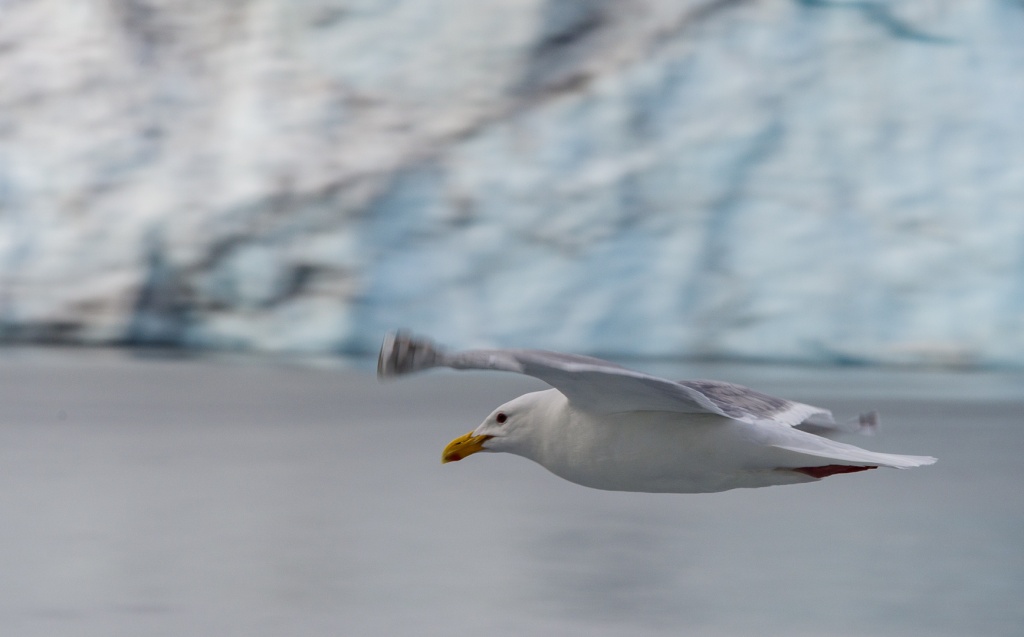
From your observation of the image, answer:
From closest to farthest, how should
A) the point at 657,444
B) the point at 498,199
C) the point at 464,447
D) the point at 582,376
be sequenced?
1. the point at 582,376
2. the point at 657,444
3. the point at 464,447
4. the point at 498,199

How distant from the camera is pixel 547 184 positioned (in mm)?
5453

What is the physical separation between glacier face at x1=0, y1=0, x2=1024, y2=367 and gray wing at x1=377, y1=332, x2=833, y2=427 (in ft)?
12.0

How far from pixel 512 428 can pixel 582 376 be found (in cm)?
21

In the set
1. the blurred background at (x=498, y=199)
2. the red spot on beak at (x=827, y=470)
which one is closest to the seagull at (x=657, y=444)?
the red spot on beak at (x=827, y=470)

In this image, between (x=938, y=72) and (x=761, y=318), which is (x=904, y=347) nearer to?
(x=761, y=318)

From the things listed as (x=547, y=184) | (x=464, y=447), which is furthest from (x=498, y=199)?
(x=464, y=447)

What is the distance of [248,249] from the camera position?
5.64 metres

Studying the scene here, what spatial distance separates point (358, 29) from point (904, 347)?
2778 mm

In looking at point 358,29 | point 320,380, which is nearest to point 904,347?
point 320,380

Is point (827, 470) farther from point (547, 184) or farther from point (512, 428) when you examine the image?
point (547, 184)

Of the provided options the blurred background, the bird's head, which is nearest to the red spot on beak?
the bird's head

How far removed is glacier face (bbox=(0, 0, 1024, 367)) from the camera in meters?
5.25

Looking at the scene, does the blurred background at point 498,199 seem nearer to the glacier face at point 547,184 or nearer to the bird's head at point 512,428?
the glacier face at point 547,184

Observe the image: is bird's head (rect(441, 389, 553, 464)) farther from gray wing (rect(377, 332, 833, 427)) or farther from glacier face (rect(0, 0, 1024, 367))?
glacier face (rect(0, 0, 1024, 367))
